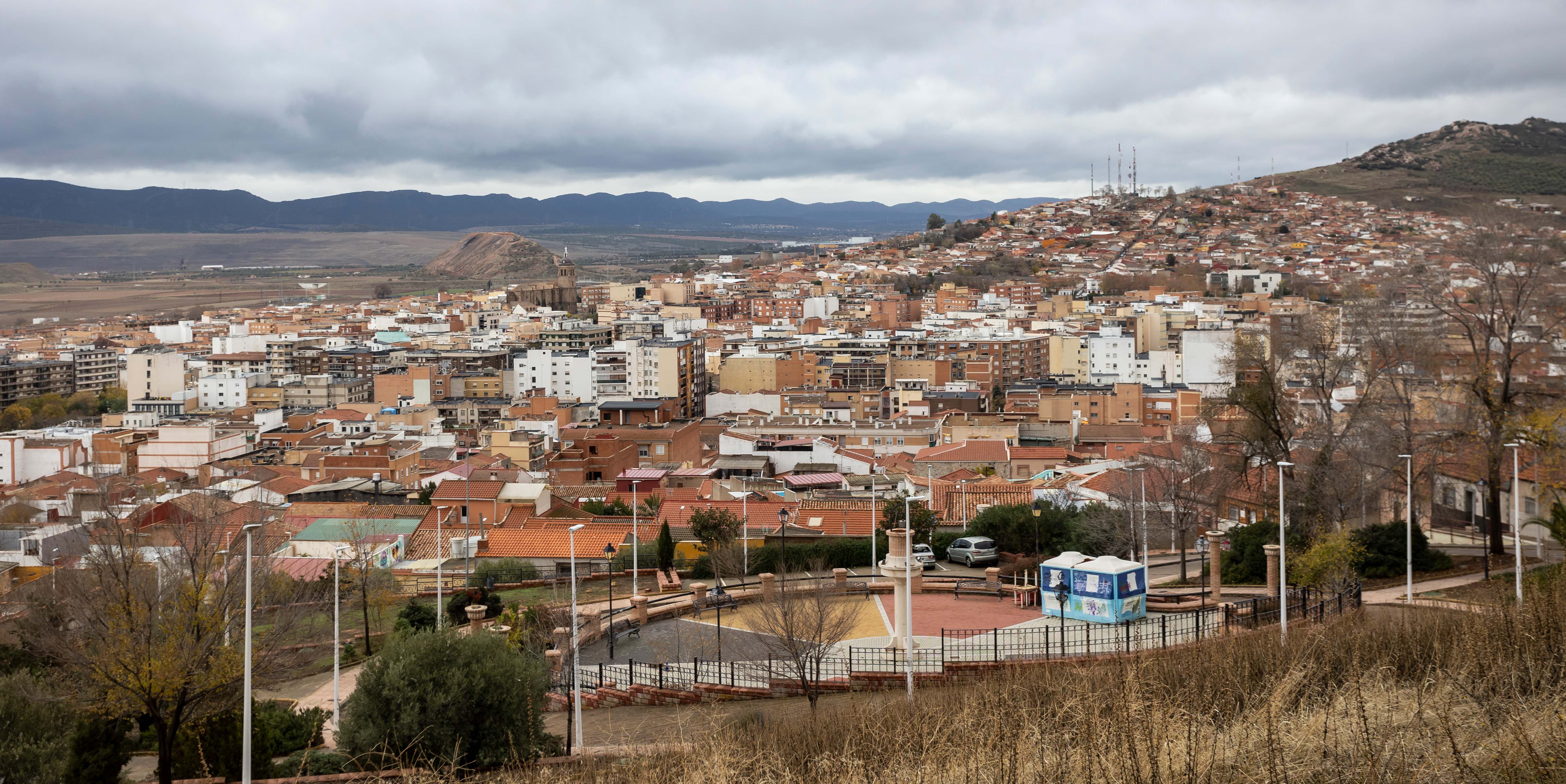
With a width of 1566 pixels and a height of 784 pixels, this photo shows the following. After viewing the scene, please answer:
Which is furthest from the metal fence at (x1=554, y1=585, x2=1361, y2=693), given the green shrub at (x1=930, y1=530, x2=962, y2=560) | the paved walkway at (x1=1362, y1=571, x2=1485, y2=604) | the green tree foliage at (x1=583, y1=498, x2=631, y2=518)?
the green tree foliage at (x1=583, y1=498, x2=631, y2=518)

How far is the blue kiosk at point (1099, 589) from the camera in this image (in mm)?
14930

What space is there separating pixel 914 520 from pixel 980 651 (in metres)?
8.64

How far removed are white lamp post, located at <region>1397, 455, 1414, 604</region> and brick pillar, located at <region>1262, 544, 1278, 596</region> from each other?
144 centimetres

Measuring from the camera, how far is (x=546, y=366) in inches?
3159

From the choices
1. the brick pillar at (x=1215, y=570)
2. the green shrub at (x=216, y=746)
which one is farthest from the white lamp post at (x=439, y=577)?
the brick pillar at (x=1215, y=570)

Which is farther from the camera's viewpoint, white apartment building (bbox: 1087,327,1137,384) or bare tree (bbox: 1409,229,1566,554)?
white apartment building (bbox: 1087,327,1137,384)

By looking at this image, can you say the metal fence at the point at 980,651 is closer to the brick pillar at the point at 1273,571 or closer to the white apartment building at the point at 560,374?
the brick pillar at the point at 1273,571

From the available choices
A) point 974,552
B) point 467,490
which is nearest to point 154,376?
point 467,490

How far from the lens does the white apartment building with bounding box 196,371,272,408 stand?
7869 cm

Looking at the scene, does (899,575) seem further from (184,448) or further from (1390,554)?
(184,448)

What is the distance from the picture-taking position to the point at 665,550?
20875mm

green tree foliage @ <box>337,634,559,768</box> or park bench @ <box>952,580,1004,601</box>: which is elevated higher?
green tree foliage @ <box>337,634,559,768</box>

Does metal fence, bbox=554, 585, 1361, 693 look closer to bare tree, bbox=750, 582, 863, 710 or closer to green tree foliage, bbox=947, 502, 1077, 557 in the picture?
bare tree, bbox=750, 582, 863, 710

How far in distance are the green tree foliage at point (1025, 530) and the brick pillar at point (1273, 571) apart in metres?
5.63
